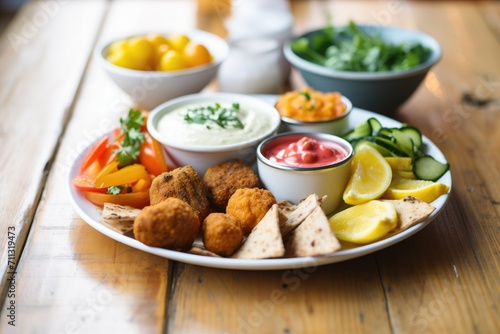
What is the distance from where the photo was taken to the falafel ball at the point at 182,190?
2.68m

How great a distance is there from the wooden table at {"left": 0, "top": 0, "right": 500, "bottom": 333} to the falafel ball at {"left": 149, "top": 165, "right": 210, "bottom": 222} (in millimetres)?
281

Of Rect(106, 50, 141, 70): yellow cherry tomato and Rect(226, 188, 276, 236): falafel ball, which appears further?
Rect(106, 50, 141, 70): yellow cherry tomato

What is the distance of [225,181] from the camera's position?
287 centimetres

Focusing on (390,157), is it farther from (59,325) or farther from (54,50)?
(54,50)

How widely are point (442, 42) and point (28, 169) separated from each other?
143 inches

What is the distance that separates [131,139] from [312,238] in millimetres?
1273

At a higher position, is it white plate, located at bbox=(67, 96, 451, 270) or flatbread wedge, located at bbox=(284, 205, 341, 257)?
flatbread wedge, located at bbox=(284, 205, 341, 257)

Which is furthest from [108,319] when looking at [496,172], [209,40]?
[209,40]

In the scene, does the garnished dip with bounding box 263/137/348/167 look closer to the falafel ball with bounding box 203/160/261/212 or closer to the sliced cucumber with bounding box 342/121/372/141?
the falafel ball with bounding box 203/160/261/212

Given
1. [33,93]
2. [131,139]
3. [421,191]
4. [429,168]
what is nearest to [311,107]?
[429,168]

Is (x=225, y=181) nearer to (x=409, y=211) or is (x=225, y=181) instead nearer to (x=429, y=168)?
(x=409, y=211)

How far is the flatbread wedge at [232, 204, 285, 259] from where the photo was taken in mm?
2281

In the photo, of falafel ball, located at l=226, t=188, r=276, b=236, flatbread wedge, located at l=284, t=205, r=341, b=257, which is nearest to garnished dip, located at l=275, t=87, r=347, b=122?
falafel ball, located at l=226, t=188, r=276, b=236

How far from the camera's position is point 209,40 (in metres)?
4.41
